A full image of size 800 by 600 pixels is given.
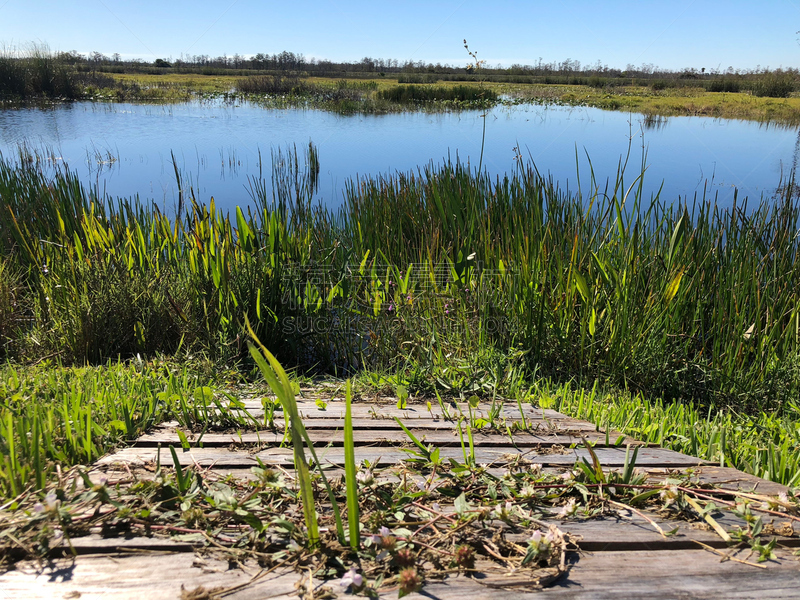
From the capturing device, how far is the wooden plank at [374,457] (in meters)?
1.49

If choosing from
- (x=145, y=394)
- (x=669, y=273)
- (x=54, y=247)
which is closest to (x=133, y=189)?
(x=54, y=247)

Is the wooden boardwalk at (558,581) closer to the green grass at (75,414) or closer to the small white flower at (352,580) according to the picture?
the small white flower at (352,580)

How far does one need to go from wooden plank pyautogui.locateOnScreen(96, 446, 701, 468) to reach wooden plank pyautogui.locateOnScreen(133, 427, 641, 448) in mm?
50

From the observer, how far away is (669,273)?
125 inches

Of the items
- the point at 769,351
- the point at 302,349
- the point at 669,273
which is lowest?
the point at 302,349

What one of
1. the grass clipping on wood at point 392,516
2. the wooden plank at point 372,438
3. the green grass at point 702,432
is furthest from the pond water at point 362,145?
the grass clipping on wood at point 392,516

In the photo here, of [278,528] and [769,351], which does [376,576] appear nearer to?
[278,528]

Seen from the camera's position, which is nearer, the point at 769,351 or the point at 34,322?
the point at 769,351

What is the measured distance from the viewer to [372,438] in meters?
1.70

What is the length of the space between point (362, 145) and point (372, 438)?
13.5 meters

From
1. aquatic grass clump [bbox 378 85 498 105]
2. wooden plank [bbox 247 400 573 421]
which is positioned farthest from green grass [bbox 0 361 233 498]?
aquatic grass clump [bbox 378 85 498 105]

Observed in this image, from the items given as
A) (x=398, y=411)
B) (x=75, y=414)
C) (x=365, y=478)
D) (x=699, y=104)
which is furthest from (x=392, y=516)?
(x=699, y=104)

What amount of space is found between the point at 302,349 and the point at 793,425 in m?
3.01

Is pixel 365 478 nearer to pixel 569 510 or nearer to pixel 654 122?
pixel 569 510
